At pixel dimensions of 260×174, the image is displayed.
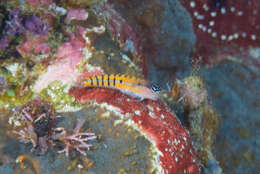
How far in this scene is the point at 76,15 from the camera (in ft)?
10.7

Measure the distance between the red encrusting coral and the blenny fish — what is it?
0.11 metres

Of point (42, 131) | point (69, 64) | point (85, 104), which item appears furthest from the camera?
point (69, 64)

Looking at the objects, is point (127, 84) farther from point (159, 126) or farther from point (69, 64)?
point (69, 64)

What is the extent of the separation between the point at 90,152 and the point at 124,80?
1.04 m

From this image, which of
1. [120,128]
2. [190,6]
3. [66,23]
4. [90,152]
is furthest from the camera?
[190,6]

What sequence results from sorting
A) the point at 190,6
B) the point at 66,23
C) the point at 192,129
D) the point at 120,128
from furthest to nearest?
the point at 190,6, the point at 192,129, the point at 66,23, the point at 120,128

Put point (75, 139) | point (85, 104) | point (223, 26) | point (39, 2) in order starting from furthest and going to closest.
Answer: point (223, 26)
point (85, 104)
point (39, 2)
point (75, 139)

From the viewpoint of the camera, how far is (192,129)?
3.99 metres

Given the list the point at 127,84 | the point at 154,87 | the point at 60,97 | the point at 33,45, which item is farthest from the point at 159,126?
the point at 33,45

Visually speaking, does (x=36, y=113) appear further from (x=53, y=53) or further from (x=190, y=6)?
(x=190, y=6)

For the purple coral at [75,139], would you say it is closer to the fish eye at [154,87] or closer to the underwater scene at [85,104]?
the underwater scene at [85,104]

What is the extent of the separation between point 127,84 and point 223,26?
425 cm

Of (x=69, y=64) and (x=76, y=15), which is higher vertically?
(x=76, y=15)

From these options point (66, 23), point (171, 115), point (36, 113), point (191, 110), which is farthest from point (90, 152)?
point (191, 110)
